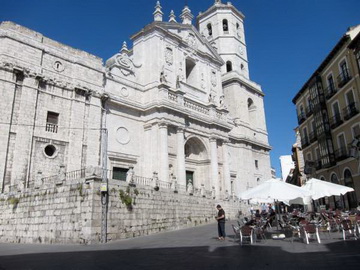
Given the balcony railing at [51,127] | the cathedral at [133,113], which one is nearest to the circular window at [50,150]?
the cathedral at [133,113]

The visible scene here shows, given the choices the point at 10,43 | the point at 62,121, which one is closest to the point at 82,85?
the point at 62,121

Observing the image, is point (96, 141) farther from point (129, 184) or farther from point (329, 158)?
point (329, 158)

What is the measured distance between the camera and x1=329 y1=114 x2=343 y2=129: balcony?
22.6 metres

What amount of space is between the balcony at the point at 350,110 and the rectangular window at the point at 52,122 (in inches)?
764

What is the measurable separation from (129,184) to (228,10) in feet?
104

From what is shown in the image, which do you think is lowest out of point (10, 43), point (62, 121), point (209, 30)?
point (62, 121)

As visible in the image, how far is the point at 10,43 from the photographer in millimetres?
17438

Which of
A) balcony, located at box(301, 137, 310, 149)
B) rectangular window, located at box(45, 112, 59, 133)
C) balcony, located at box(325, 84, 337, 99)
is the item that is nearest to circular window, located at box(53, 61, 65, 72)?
rectangular window, located at box(45, 112, 59, 133)

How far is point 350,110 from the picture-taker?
2127cm

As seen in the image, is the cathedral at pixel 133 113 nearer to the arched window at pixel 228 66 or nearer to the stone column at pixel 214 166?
the stone column at pixel 214 166

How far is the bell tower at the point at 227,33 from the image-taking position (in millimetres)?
37219

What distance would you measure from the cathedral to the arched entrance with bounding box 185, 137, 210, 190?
0.30 ft

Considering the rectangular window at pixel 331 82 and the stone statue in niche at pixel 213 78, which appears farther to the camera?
the stone statue in niche at pixel 213 78

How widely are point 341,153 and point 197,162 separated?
11.5 meters
